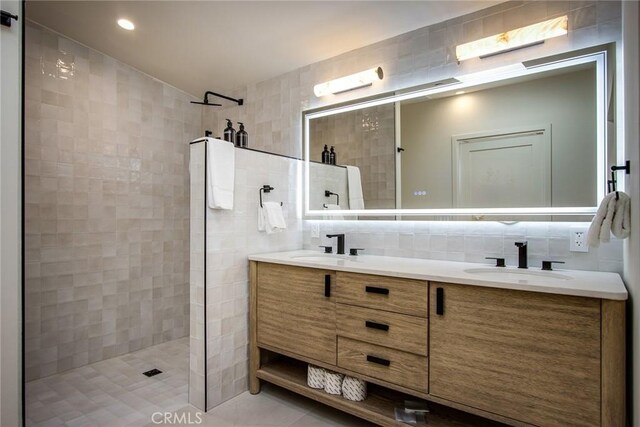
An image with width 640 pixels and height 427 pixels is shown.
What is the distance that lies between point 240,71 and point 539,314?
2.93 m

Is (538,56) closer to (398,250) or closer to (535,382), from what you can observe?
(398,250)

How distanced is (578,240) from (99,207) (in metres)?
3.45

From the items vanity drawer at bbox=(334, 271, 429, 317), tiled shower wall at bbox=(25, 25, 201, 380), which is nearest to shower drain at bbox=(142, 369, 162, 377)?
tiled shower wall at bbox=(25, 25, 201, 380)

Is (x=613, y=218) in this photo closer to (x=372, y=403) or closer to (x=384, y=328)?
(x=384, y=328)

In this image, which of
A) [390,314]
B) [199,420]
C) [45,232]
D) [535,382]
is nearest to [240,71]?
[45,232]

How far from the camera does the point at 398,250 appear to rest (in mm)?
2428

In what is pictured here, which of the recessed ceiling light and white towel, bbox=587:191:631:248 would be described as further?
the recessed ceiling light

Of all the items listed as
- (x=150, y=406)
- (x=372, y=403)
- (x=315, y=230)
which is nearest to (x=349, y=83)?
(x=315, y=230)

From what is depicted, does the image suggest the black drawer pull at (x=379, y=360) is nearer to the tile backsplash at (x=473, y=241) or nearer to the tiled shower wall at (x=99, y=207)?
the tile backsplash at (x=473, y=241)

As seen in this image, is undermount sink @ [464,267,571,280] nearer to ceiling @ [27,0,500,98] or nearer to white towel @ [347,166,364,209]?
white towel @ [347,166,364,209]

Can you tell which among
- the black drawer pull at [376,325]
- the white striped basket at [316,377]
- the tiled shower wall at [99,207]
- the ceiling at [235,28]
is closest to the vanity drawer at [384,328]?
the black drawer pull at [376,325]

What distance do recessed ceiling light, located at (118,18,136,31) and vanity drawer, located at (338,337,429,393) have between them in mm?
2668

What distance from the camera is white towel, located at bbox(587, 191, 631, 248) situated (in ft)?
4.28

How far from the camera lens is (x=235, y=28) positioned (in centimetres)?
249
